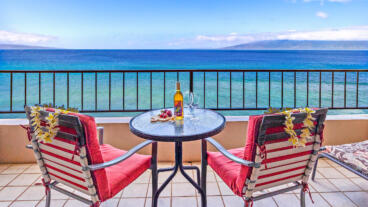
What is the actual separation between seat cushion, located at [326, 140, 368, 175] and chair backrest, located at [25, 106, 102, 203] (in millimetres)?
1896

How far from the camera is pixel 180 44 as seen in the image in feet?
63.9

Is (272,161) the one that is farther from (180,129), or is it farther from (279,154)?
(180,129)

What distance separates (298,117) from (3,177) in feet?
9.26

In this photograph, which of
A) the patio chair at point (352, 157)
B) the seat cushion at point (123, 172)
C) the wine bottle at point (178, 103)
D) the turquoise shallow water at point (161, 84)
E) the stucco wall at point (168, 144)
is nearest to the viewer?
the seat cushion at point (123, 172)

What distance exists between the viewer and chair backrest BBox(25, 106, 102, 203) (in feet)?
3.94

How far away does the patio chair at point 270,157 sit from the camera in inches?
47.5

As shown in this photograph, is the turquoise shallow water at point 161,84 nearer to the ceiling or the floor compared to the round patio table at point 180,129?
nearer to the ceiling

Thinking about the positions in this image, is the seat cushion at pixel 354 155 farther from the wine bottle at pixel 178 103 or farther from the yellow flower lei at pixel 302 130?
the wine bottle at pixel 178 103

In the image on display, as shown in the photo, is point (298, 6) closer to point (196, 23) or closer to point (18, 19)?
point (196, 23)

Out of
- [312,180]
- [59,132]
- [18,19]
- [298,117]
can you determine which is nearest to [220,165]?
[298,117]

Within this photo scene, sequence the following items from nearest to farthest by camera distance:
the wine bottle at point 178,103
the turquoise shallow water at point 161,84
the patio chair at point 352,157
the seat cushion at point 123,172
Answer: the seat cushion at point 123,172 → the patio chair at point 352,157 → the wine bottle at point 178,103 → the turquoise shallow water at point 161,84

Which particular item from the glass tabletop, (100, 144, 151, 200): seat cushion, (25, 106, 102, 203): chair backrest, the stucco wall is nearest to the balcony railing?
the stucco wall

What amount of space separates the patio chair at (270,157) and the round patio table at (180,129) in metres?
0.27

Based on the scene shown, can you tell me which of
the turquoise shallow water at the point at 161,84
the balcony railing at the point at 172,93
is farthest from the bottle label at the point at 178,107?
the balcony railing at the point at 172,93
